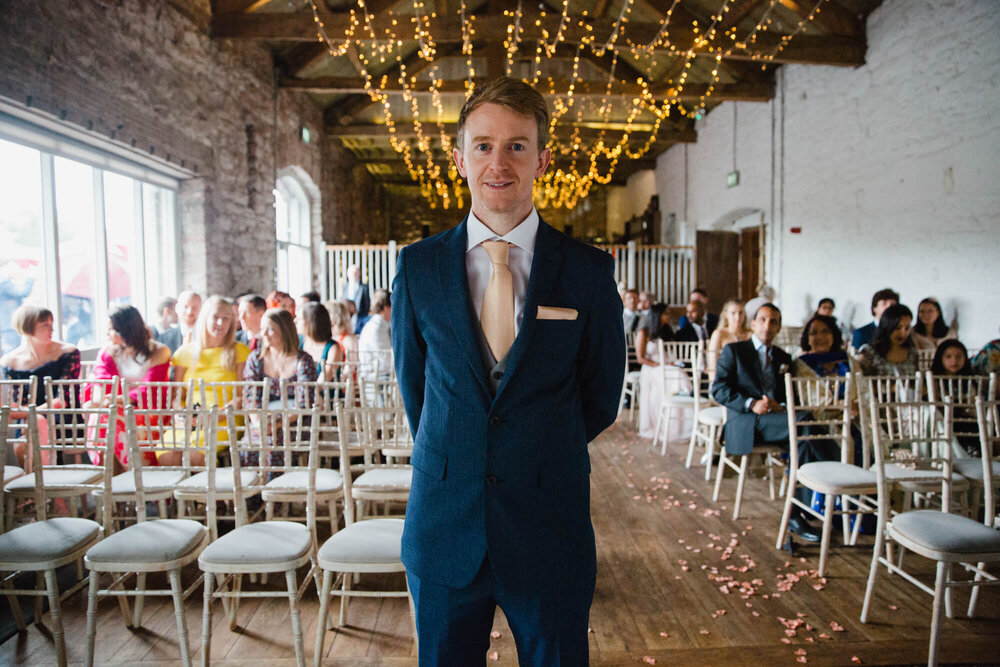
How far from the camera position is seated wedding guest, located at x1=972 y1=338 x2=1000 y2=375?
425cm

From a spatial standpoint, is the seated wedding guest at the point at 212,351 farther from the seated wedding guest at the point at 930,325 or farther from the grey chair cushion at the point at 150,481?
the seated wedding guest at the point at 930,325

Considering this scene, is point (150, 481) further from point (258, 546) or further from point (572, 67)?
point (572, 67)

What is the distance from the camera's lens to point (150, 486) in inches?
113

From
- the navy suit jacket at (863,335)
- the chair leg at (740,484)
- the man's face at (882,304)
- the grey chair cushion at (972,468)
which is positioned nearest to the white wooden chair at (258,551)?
the chair leg at (740,484)

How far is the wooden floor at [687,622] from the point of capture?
2406mm

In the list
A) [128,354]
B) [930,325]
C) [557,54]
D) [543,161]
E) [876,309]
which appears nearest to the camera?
[543,161]

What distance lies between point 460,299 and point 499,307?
3.2 inches

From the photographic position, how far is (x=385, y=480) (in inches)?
113

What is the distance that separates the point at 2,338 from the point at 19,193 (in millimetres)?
1089

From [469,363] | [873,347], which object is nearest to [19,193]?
[469,363]

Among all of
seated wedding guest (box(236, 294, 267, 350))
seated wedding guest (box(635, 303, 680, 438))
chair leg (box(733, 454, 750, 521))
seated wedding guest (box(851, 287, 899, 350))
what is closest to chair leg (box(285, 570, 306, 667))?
chair leg (box(733, 454, 750, 521))

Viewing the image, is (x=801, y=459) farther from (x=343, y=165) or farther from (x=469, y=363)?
(x=343, y=165)

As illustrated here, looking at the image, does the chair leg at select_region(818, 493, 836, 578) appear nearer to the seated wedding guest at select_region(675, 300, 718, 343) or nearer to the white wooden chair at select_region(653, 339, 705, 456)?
the white wooden chair at select_region(653, 339, 705, 456)

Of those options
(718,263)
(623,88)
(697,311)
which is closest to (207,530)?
(697,311)
